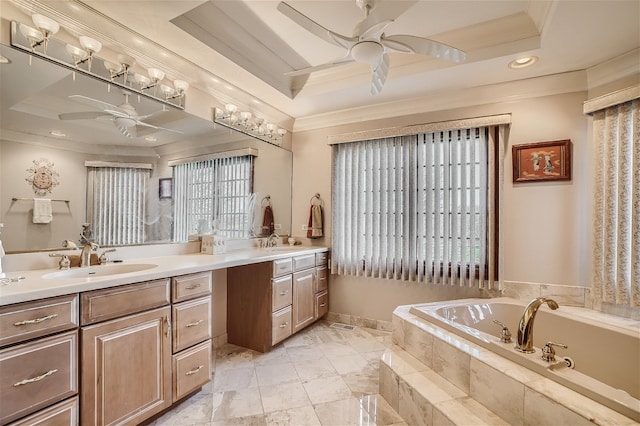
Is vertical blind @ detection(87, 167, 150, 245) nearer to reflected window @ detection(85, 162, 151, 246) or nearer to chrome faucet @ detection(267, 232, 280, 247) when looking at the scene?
reflected window @ detection(85, 162, 151, 246)

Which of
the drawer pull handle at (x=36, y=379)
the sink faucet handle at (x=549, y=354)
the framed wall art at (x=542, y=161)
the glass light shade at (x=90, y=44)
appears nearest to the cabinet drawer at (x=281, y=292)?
the drawer pull handle at (x=36, y=379)

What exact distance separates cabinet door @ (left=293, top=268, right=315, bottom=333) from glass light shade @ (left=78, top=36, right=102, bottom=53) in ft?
7.25

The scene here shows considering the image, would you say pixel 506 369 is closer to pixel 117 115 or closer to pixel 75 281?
pixel 75 281

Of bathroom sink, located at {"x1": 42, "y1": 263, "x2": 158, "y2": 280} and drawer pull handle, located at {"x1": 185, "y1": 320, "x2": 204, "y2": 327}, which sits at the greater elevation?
bathroom sink, located at {"x1": 42, "y1": 263, "x2": 158, "y2": 280}

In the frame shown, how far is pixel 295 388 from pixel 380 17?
2336 millimetres

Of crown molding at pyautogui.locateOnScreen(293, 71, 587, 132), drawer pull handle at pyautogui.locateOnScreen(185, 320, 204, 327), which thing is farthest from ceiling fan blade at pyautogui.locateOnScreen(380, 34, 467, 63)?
drawer pull handle at pyautogui.locateOnScreen(185, 320, 204, 327)

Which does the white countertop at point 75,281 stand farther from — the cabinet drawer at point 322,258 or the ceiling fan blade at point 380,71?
the ceiling fan blade at point 380,71

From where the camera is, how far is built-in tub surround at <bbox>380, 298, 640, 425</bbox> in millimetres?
1151

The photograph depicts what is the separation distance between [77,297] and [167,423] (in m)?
0.94

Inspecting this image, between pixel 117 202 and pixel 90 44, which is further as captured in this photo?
pixel 117 202

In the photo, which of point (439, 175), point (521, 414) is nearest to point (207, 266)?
point (521, 414)

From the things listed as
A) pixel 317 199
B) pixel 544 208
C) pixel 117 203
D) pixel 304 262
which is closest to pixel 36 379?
pixel 117 203

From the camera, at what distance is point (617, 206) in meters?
2.14

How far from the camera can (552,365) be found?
4.29 feet
